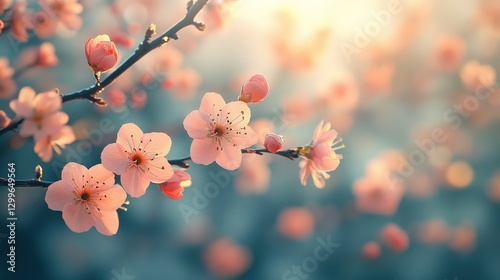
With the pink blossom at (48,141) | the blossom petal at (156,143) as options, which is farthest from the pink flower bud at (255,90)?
the pink blossom at (48,141)

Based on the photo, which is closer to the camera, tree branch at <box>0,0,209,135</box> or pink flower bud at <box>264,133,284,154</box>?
tree branch at <box>0,0,209,135</box>

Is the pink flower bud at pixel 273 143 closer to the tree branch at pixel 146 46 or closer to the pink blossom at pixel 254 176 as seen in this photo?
the tree branch at pixel 146 46

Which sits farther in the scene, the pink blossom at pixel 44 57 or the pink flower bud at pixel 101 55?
the pink blossom at pixel 44 57

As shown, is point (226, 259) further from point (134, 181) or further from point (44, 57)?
point (134, 181)

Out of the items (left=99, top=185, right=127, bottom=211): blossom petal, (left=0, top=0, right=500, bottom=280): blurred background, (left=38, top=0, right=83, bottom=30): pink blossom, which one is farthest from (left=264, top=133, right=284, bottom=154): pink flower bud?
(left=0, top=0, right=500, bottom=280): blurred background

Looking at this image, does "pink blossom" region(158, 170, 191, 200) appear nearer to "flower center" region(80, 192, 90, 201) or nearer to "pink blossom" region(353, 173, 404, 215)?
"flower center" region(80, 192, 90, 201)

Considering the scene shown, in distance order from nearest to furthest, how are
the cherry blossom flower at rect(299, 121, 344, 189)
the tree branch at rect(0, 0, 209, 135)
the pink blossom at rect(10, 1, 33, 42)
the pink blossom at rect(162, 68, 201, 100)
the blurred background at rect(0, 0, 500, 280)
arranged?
1. the tree branch at rect(0, 0, 209, 135)
2. the cherry blossom flower at rect(299, 121, 344, 189)
3. the pink blossom at rect(10, 1, 33, 42)
4. the blurred background at rect(0, 0, 500, 280)
5. the pink blossom at rect(162, 68, 201, 100)
